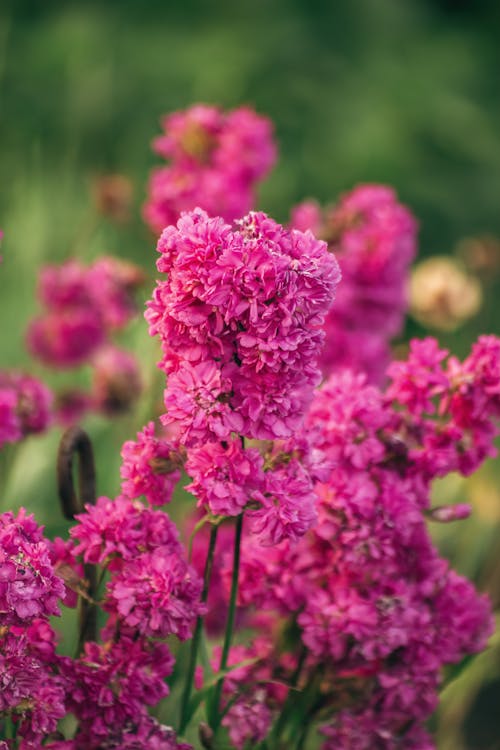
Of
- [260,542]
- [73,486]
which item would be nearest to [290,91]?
[73,486]

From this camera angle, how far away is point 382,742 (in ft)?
3.03

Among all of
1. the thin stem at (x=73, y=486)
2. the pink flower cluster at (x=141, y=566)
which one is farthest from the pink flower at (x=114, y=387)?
the pink flower cluster at (x=141, y=566)

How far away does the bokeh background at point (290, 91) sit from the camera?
3.12 metres

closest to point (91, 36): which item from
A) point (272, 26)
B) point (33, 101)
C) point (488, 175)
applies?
point (33, 101)

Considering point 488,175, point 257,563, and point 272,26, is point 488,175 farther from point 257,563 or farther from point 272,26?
point 257,563

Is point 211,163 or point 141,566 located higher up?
point 211,163

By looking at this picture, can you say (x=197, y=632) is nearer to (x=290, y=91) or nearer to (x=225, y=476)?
(x=225, y=476)

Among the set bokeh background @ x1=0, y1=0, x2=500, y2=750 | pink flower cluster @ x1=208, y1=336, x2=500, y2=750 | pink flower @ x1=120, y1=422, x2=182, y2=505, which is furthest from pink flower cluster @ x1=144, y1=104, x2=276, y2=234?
bokeh background @ x1=0, y1=0, x2=500, y2=750

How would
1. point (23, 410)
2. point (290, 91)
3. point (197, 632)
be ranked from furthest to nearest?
point (290, 91) → point (23, 410) → point (197, 632)

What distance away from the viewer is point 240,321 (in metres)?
0.71

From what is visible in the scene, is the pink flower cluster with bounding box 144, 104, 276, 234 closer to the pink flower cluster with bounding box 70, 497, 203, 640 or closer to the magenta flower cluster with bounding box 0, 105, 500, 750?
the magenta flower cluster with bounding box 0, 105, 500, 750

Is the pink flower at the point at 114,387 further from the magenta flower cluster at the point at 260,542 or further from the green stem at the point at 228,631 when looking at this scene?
the green stem at the point at 228,631

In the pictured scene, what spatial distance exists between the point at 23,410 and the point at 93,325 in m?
0.43

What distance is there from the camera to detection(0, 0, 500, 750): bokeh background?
312cm
